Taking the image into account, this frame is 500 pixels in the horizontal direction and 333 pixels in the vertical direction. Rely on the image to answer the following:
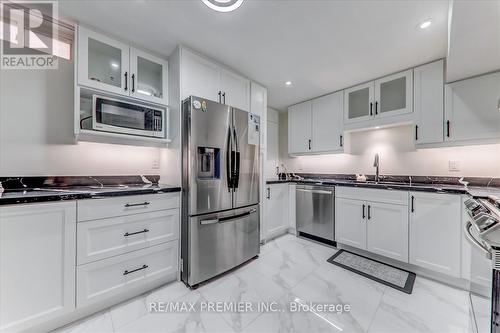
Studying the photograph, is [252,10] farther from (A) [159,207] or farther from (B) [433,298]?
(B) [433,298]

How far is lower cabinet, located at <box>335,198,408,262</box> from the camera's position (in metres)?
2.01

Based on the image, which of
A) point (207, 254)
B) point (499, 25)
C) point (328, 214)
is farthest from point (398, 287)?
point (499, 25)

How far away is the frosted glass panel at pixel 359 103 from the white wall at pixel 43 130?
2531 millimetres

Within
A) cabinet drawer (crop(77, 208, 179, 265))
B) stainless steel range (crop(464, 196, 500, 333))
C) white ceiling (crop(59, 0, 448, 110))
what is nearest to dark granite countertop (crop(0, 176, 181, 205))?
cabinet drawer (crop(77, 208, 179, 265))

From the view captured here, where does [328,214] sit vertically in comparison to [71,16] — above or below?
below

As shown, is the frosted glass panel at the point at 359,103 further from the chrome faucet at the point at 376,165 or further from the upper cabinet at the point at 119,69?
the upper cabinet at the point at 119,69

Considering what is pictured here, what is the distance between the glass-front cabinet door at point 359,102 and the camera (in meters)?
2.53

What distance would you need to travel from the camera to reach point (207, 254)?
5.88 feet

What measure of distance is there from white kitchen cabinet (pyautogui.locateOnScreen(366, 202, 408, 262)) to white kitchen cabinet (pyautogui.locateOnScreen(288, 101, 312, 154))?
1407 millimetres

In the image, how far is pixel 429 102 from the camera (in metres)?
2.10

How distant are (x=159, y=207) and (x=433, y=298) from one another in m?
2.51

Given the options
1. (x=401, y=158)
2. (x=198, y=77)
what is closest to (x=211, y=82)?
(x=198, y=77)

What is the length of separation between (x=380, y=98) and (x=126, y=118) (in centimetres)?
300

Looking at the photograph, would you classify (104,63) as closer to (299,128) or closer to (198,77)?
(198,77)
